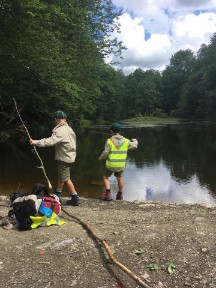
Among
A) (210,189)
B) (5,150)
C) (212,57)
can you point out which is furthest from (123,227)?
(212,57)

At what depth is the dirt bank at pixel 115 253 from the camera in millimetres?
4781

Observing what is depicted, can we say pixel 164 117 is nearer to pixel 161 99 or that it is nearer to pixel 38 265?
pixel 161 99

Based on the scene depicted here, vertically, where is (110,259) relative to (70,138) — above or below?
below

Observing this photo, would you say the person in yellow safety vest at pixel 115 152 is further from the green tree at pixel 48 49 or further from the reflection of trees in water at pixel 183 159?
the green tree at pixel 48 49

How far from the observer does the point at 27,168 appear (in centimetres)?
1891

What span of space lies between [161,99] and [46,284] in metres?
121

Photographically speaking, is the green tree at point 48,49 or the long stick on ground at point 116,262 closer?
the long stick on ground at point 116,262

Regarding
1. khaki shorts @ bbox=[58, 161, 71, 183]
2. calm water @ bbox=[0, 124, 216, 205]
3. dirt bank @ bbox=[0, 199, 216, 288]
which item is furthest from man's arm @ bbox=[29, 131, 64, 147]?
calm water @ bbox=[0, 124, 216, 205]

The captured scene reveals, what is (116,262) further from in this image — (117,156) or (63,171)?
(117,156)

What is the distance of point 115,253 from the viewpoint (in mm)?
5426

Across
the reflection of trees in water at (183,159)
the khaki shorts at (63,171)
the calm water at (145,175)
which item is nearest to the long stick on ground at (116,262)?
the khaki shorts at (63,171)

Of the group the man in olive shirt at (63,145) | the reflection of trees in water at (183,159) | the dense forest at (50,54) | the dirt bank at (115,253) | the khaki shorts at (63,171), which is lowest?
the reflection of trees in water at (183,159)

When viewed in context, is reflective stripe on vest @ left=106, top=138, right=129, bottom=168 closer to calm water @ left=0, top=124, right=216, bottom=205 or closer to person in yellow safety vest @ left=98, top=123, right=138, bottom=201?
person in yellow safety vest @ left=98, top=123, right=138, bottom=201

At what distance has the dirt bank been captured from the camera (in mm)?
4781
